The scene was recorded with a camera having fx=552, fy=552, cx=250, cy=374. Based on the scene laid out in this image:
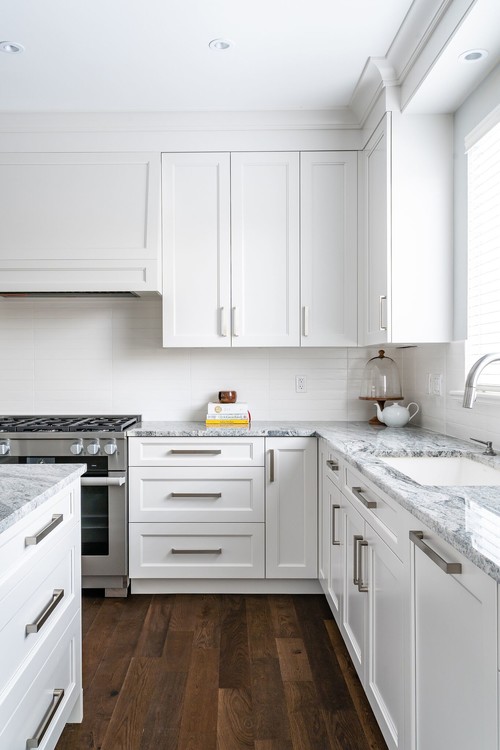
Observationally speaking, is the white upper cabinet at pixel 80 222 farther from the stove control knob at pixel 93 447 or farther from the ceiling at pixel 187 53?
the stove control knob at pixel 93 447

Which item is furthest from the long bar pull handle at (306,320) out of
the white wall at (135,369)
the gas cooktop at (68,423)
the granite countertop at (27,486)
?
the granite countertop at (27,486)

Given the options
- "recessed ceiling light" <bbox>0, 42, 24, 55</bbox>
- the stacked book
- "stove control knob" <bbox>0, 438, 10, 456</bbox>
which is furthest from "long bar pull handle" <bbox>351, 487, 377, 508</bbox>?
"recessed ceiling light" <bbox>0, 42, 24, 55</bbox>

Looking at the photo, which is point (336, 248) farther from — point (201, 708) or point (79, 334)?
point (201, 708)

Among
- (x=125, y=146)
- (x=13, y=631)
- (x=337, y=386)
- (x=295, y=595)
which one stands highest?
(x=125, y=146)

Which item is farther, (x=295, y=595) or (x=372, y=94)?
(x=295, y=595)

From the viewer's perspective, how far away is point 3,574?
121cm

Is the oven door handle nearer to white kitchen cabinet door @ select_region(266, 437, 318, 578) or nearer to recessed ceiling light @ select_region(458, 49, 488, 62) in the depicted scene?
white kitchen cabinet door @ select_region(266, 437, 318, 578)

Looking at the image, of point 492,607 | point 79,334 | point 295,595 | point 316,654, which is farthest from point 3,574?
point 79,334

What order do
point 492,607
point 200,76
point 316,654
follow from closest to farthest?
point 492,607, point 316,654, point 200,76

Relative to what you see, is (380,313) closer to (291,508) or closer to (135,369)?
(291,508)

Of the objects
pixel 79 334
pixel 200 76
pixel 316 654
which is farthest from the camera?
pixel 79 334

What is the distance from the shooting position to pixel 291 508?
2.90 meters

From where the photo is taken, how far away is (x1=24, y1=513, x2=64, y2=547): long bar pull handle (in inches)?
52.9

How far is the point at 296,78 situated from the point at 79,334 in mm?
1892
